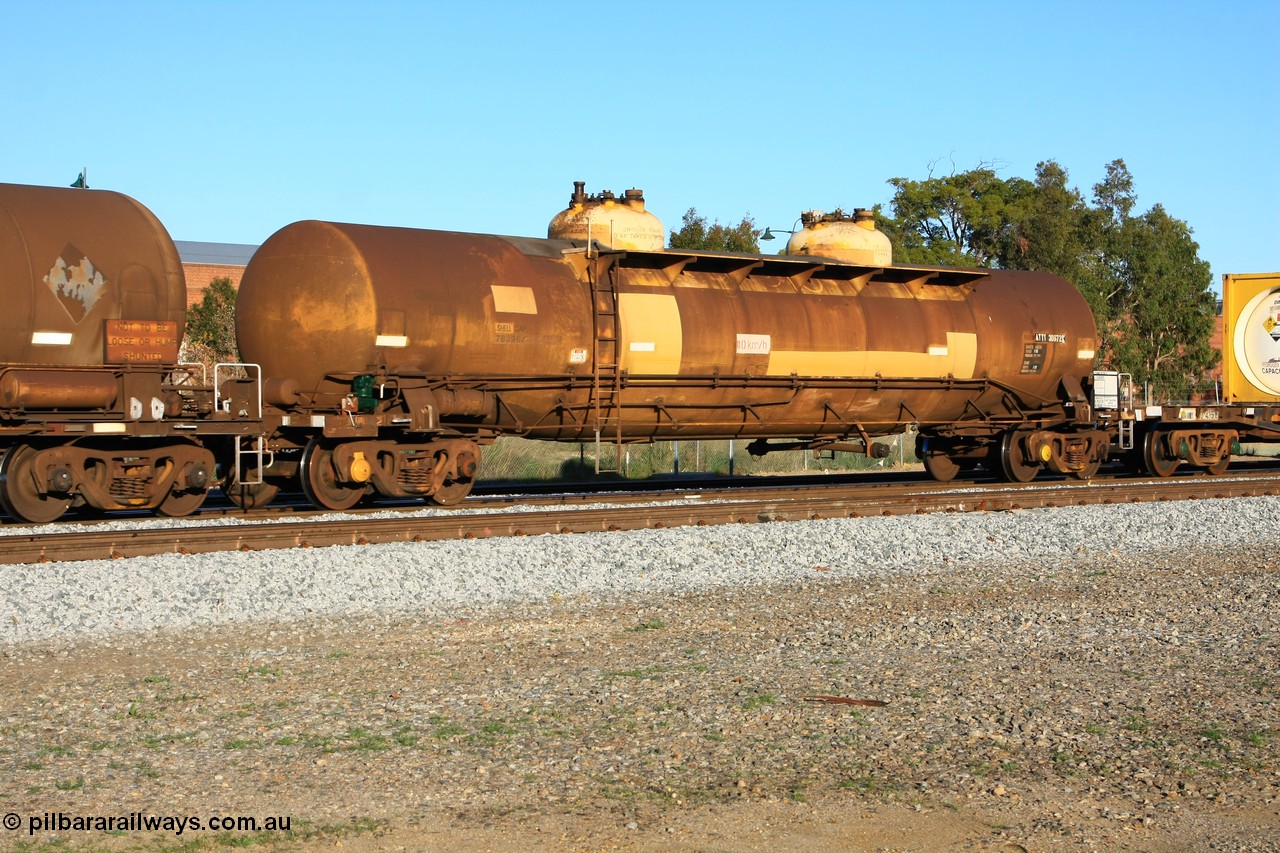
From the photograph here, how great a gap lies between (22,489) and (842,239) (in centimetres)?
1271

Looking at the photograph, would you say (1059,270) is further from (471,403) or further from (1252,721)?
(1252,721)

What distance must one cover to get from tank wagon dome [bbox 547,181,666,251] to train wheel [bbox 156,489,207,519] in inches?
250

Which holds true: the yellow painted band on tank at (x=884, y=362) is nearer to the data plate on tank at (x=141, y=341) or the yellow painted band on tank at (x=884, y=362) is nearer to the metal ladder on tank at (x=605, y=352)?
the metal ladder on tank at (x=605, y=352)

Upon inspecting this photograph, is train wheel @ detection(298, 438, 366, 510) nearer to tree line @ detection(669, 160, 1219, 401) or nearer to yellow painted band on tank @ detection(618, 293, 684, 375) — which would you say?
yellow painted band on tank @ detection(618, 293, 684, 375)

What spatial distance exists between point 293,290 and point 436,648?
8.70 meters

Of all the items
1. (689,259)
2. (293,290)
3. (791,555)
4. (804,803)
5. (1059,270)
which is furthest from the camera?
(1059,270)

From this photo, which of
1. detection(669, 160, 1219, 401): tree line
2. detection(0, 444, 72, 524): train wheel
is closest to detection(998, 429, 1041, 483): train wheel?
detection(0, 444, 72, 524): train wheel

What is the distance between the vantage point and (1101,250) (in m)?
55.3

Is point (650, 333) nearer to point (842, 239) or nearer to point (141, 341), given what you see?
point (842, 239)

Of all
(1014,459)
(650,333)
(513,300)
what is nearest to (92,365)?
(513,300)

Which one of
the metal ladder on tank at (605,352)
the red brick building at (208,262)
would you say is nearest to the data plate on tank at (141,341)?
the metal ladder on tank at (605,352)

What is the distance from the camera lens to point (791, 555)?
12789mm

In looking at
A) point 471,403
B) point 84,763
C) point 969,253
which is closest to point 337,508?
point 471,403

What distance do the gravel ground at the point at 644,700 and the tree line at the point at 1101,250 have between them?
42.7 metres
